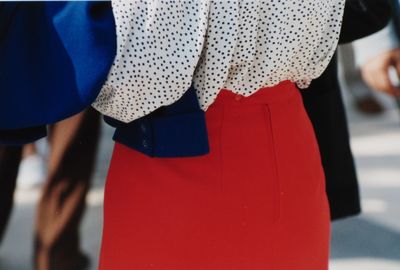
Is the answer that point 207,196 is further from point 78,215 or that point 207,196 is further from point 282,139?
point 78,215

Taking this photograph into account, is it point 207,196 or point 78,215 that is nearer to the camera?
point 207,196

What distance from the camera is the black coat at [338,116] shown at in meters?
1.78

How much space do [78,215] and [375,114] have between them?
291cm

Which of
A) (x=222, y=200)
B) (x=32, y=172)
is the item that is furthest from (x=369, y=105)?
(x=222, y=200)

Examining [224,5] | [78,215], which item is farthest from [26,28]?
[78,215]

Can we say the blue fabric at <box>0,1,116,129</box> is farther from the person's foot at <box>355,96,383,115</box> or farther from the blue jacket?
the person's foot at <box>355,96,383,115</box>

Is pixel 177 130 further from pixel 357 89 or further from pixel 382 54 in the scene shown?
pixel 357 89

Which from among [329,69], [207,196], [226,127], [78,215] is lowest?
[78,215]

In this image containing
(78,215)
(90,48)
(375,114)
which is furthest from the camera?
(375,114)

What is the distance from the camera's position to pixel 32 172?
4445 millimetres

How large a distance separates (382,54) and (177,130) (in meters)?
1.20

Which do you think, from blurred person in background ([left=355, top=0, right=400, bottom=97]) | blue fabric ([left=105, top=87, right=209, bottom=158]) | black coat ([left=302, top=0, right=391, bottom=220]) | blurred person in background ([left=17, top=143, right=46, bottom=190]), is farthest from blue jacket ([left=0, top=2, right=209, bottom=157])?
blurred person in background ([left=17, top=143, right=46, bottom=190])

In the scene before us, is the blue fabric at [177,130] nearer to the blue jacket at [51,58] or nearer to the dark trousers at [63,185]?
the blue jacket at [51,58]

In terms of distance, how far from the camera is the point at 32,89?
132 cm
